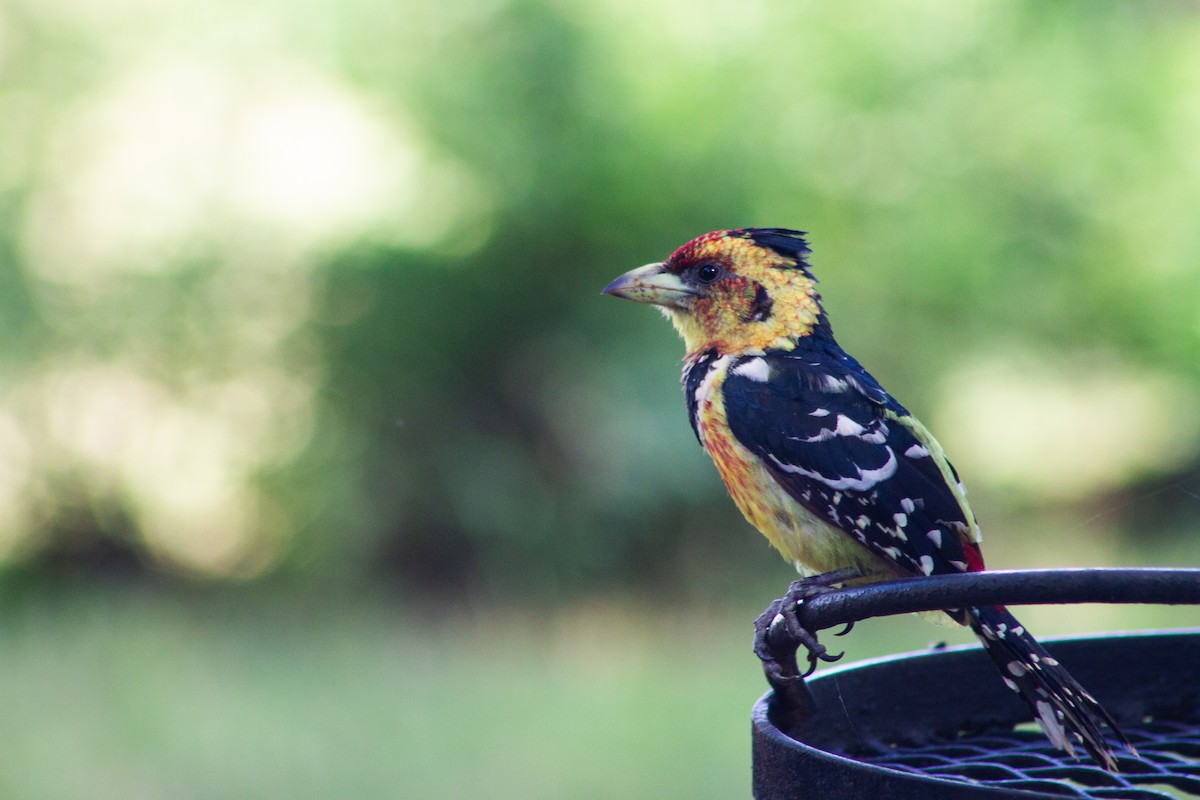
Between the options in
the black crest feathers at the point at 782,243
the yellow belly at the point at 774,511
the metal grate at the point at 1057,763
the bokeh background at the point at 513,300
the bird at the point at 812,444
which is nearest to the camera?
the metal grate at the point at 1057,763

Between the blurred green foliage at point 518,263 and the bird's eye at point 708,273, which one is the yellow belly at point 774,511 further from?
the blurred green foliage at point 518,263

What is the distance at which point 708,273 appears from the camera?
9.66ft

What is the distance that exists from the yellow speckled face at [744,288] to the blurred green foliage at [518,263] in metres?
3.42

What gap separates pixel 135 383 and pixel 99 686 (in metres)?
1.74

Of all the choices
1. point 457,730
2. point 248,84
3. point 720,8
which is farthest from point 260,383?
point 720,8

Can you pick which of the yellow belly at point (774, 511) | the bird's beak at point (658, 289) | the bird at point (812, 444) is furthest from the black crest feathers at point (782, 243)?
the yellow belly at point (774, 511)

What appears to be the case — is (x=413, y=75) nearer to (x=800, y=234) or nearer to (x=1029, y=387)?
(x=1029, y=387)

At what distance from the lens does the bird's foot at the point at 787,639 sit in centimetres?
201

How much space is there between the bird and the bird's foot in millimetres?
186

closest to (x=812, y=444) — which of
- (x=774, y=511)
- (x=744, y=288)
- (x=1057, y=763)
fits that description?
(x=774, y=511)

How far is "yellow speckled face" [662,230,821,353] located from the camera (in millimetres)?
2922

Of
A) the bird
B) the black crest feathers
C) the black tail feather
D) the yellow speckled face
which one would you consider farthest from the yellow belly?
the black tail feather

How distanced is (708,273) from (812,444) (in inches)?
21.5

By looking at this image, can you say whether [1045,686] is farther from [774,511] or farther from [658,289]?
[658,289]
